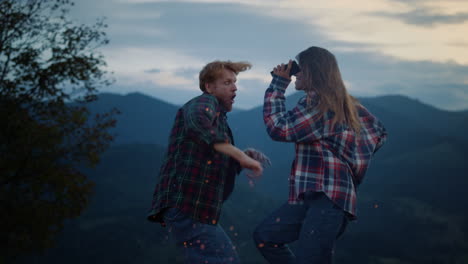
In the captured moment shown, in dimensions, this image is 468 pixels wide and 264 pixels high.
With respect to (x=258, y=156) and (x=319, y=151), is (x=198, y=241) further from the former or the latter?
(x=319, y=151)

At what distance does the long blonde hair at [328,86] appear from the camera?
11.5ft

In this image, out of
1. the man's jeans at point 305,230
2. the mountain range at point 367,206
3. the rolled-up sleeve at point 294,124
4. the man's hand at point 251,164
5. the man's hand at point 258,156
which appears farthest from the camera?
the mountain range at point 367,206

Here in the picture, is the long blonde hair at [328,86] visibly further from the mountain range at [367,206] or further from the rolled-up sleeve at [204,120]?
the mountain range at [367,206]

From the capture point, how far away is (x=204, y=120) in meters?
3.12

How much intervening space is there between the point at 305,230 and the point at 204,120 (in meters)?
1.25

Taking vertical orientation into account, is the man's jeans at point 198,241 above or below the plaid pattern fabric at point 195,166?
below

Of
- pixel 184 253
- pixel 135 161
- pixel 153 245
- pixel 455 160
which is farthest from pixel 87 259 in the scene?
pixel 455 160

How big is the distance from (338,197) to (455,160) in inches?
3336

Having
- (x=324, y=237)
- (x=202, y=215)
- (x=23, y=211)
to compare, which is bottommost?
(x=23, y=211)

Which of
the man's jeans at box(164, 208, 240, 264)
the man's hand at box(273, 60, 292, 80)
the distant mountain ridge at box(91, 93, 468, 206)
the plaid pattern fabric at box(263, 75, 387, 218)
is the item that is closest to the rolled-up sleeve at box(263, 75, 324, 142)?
the plaid pattern fabric at box(263, 75, 387, 218)

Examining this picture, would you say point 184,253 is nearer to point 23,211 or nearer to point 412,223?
point 23,211

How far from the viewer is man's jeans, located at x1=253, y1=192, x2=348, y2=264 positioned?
335 centimetres

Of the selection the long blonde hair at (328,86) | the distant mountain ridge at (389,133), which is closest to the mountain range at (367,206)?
the distant mountain ridge at (389,133)

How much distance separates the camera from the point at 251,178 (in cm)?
345
